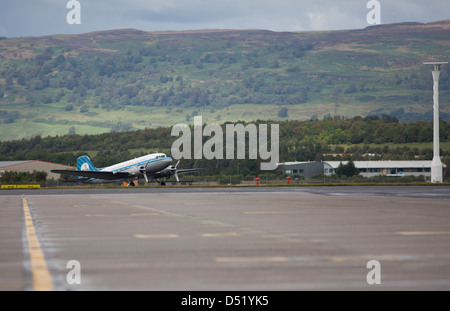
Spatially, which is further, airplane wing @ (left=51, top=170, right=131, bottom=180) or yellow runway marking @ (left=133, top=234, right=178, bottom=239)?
airplane wing @ (left=51, top=170, right=131, bottom=180)

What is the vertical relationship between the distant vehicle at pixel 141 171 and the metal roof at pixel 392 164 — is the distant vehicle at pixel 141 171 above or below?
above

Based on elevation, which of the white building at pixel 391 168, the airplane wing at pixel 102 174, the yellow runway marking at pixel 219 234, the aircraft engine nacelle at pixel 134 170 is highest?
the yellow runway marking at pixel 219 234

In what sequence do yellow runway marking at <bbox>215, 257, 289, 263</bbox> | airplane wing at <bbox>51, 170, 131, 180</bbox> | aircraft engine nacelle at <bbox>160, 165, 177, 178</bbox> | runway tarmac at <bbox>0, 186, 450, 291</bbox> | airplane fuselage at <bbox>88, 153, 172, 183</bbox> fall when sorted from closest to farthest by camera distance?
runway tarmac at <bbox>0, 186, 450, 291</bbox>, yellow runway marking at <bbox>215, 257, 289, 263</bbox>, airplane fuselage at <bbox>88, 153, 172, 183</bbox>, aircraft engine nacelle at <bbox>160, 165, 177, 178</bbox>, airplane wing at <bbox>51, 170, 131, 180</bbox>

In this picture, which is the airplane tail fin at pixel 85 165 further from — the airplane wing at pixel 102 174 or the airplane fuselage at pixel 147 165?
the airplane fuselage at pixel 147 165

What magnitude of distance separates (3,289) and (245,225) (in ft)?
36.2

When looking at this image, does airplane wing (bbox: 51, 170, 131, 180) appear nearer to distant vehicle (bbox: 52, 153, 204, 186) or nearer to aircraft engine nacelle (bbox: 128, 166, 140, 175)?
distant vehicle (bbox: 52, 153, 204, 186)

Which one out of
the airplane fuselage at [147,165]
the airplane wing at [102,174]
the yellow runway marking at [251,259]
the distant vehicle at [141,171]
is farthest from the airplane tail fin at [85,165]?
the yellow runway marking at [251,259]

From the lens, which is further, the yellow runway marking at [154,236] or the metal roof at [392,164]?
the metal roof at [392,164]

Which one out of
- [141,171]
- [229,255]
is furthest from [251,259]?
[141,171]

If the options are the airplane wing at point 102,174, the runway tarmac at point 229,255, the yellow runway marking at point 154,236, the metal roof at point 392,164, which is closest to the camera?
the runway tarmac at point 229,255

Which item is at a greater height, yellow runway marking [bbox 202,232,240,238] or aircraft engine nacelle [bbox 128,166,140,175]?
yellow runway marking [bbox 202,232,240,238]

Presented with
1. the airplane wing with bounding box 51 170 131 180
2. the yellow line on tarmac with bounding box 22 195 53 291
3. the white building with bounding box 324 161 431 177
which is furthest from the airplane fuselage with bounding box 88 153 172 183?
the white building with bounding box 324 161 431 177
